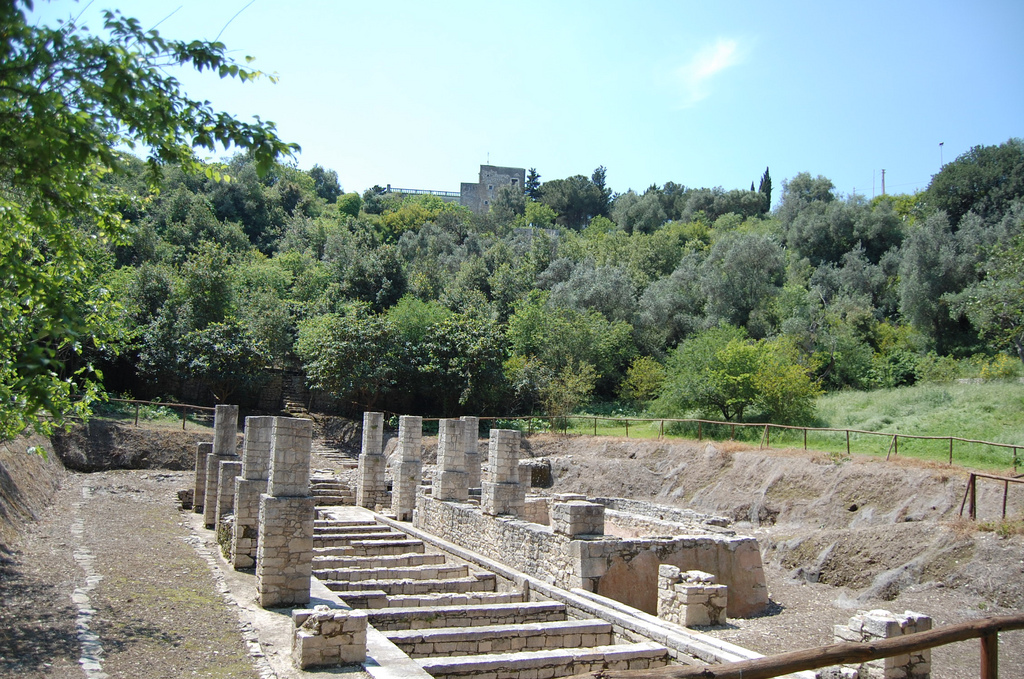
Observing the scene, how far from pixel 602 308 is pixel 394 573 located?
31.9m

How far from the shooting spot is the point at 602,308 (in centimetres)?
4519

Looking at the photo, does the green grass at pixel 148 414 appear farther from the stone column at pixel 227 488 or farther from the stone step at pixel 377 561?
the stone step at pixel 377 561

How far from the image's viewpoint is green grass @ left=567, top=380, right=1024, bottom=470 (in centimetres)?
2195

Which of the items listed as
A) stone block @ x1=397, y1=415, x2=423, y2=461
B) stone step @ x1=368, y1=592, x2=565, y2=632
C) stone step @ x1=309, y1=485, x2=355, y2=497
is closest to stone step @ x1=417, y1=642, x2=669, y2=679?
stone step @ x1=368, y1=592, x2=565, y2=632

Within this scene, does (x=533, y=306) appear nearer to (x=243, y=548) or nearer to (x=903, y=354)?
(x=903, y=354)

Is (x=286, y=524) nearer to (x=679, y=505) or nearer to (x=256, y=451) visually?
(x=256, y=451)

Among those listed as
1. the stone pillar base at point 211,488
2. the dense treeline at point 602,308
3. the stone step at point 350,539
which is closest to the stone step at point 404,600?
the stone step at point 350,539

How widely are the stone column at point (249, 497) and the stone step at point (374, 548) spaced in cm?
183

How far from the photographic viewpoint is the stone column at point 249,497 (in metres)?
14.4

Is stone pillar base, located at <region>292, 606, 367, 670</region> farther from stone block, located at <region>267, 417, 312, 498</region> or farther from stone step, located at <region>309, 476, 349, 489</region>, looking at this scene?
stone step, located at <region>309, 476, 349, 489</region>

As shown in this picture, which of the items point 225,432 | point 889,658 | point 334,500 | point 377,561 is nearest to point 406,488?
point 334,500

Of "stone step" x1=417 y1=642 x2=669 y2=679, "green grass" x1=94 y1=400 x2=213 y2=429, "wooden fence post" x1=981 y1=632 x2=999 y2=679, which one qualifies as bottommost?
"stone step" x1=417 y1=642 x2=669 y2=679

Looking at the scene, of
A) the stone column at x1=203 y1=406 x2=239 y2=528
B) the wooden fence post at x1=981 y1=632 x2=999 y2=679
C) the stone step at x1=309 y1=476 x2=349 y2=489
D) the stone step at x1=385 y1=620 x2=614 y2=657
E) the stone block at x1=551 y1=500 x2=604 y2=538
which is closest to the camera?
the wooden fence post at x1=981 y1=632 x2=999 y2=679

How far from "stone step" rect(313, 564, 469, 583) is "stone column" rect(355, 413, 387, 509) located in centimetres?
661
